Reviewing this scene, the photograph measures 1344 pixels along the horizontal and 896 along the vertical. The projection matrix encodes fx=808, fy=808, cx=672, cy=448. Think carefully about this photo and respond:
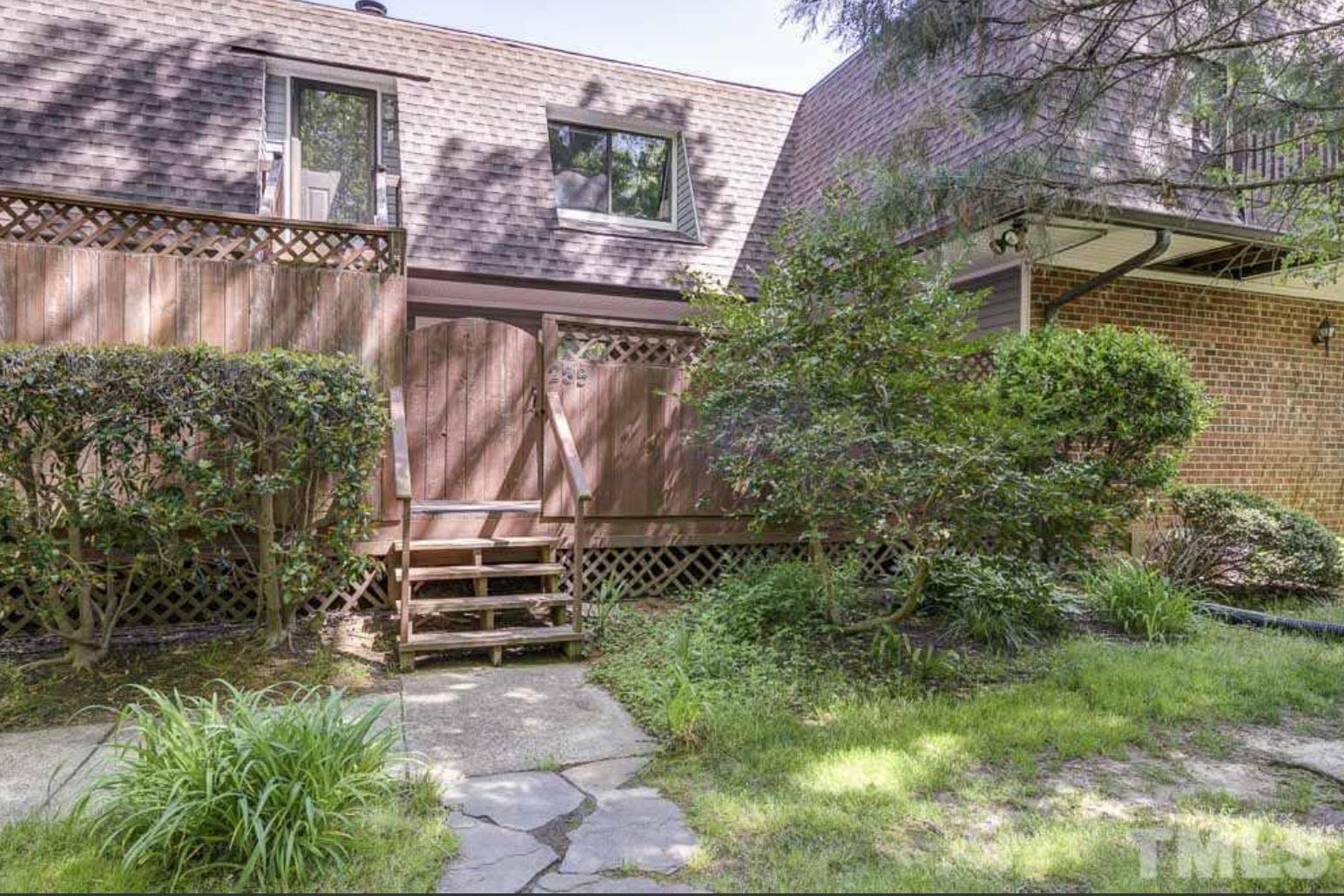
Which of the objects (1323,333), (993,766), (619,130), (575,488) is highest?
(619,130)

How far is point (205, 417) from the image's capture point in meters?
4.42

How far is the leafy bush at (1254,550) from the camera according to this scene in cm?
673

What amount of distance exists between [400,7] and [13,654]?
9.53 metres

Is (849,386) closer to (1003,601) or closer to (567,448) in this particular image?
(1003,601)

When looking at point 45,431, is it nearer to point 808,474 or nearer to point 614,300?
point 808,474

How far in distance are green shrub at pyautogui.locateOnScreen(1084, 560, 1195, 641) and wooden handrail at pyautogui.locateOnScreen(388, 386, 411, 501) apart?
4.95 meters

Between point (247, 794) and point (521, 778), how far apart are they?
1.03m

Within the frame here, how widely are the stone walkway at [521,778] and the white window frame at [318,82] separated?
672cm

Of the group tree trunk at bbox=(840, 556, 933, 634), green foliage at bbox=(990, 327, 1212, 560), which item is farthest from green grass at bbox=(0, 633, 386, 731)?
green foliage at bbox=(990, 327, 1212, 560)

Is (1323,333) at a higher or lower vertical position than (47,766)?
higher

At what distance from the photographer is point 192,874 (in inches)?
96.6

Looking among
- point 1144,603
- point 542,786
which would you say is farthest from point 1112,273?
point 542,786

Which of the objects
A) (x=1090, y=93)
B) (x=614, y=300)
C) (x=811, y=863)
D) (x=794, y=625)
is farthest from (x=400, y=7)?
(x=811, y=863)

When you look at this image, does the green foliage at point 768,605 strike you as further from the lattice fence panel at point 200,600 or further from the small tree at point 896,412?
the lattice fence panel at point 200,600
